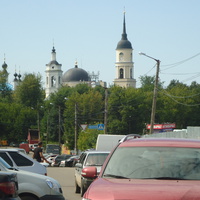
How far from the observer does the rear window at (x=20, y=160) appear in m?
16.9

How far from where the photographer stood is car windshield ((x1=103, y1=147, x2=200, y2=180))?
29.2ft

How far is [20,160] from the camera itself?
1712 centimetres

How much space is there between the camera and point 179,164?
29.7 feet

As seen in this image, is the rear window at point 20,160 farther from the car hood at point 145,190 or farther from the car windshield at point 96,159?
the car hood at point 145,190

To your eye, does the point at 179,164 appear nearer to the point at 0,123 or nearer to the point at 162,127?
the point at 162,127

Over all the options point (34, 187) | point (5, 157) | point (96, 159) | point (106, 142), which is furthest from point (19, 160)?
point (106, 142)

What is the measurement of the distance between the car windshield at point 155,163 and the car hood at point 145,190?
0.25 m

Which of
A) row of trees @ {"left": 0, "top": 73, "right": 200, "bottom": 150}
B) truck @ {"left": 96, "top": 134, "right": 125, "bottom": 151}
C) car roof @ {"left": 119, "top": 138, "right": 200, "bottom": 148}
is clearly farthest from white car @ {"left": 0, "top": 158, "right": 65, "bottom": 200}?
row of trees @ {"left": 0, "top": 73, "right": 200, "bottom": 150}

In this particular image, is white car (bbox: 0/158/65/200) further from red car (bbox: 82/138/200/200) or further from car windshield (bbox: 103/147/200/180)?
car windshield (bbox: 103/147/200/180)

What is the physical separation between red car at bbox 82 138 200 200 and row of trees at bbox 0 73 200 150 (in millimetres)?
98265

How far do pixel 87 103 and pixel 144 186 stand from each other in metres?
129

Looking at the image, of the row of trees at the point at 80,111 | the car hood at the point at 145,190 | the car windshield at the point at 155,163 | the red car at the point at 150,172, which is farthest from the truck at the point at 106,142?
the row of trees at the point at 80,111

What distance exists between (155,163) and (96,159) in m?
13.2

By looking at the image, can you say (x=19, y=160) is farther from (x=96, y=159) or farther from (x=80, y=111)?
(x=80, y=111)
